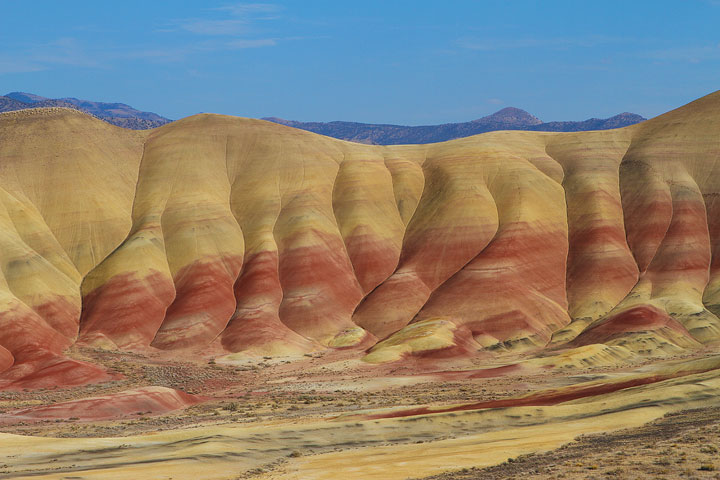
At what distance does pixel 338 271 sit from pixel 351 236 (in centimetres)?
789

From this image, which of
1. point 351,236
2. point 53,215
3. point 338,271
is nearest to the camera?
point 338,271

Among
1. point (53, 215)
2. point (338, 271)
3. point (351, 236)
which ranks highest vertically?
point (53, 215)

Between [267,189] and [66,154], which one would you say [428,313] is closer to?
[267,189]

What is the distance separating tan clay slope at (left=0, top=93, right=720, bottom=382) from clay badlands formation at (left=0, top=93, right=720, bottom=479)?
0.36m

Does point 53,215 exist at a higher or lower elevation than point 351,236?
higher

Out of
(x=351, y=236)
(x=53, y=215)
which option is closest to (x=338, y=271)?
(x=351, y=236)

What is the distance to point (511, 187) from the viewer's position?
131500 millimetres

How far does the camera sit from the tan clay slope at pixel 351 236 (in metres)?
111

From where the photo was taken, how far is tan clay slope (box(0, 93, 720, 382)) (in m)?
111

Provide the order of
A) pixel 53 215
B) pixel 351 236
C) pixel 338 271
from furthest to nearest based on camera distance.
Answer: pixel 351 236 < pixel 53 215 < pixel 338 271

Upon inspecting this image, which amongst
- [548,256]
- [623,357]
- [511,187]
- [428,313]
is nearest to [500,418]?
[623,357]

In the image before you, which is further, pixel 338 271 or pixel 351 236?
pixel 351 236

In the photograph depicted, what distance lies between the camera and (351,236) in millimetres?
129250

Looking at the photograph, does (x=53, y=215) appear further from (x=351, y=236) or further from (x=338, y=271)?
(x=351, y=236)
